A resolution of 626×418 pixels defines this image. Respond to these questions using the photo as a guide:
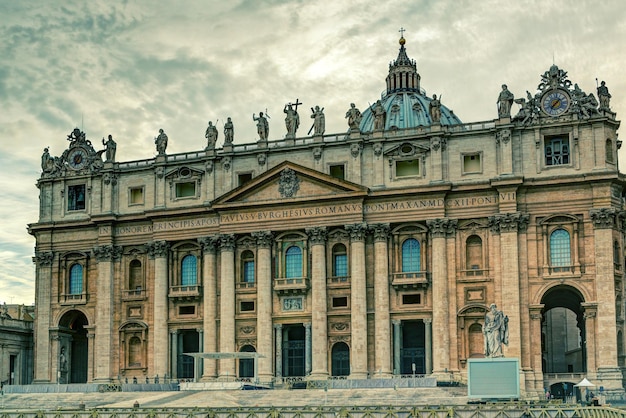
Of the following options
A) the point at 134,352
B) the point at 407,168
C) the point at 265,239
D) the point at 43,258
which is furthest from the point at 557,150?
the point at 43,258

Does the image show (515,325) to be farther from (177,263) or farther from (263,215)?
(177,263)

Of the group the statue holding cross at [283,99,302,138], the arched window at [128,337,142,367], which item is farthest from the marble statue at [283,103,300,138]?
the arched window at [128,337,142,367]

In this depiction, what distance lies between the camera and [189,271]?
84.7 m

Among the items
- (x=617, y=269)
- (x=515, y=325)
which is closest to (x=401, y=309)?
(x=515, y=325)

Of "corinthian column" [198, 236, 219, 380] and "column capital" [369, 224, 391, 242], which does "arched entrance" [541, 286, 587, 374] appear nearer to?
"column capital" [369, 224, 391, 242]

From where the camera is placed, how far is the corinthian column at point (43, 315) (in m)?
87.3

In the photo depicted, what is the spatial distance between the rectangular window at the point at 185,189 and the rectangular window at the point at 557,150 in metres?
28.8

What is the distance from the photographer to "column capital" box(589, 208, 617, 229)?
72.9 meters

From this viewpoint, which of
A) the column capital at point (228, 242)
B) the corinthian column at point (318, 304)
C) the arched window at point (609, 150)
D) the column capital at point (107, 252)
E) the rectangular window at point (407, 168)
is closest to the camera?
the arched window at point (609, 150)

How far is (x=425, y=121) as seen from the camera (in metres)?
105

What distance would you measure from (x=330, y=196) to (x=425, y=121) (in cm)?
2894

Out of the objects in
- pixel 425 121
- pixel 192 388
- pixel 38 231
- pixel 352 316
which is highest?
pixel 425 121

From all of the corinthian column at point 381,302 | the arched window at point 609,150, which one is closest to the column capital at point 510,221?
the arched window at point 609,150

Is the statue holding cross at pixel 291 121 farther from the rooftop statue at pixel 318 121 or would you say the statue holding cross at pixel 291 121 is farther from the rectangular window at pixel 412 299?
the rectangular window at pixel 412 299
